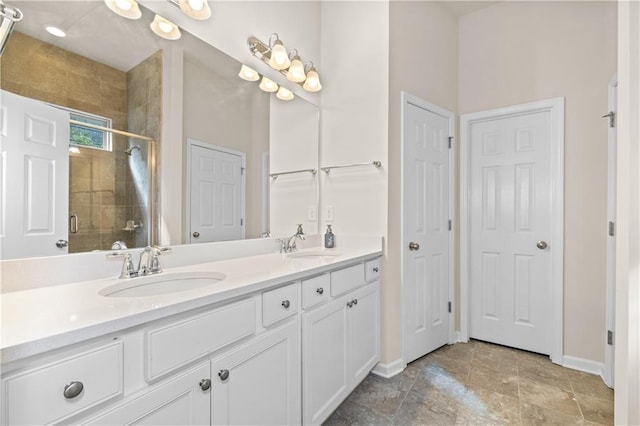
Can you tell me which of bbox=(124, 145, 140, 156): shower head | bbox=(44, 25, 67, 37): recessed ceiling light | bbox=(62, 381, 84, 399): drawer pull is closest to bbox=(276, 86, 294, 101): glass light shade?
bbox=(124, 145, 140, 156): shower head

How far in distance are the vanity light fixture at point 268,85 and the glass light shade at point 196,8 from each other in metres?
0.51

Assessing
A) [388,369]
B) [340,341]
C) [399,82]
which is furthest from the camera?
[399,82]

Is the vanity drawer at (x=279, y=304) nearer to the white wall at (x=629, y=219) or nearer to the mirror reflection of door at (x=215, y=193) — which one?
the mirror reflection of door at (x=215, y=193)

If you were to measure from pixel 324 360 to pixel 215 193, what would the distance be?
1.04 metres

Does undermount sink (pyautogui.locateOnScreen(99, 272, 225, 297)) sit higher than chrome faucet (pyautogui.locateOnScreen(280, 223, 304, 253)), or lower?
lower

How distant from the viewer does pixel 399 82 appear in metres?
2.28

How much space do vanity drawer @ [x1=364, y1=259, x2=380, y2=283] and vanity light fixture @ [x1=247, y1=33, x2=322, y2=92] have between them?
1368 mm

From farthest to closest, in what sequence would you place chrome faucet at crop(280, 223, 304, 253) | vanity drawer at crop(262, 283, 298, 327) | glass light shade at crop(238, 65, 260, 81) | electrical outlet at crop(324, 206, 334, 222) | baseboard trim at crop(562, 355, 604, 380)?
electrical outlet at crop(324, 206, 334, 222) → baseboard trim at crop(562, 355, 604, 380) → chrome faucet at crop(280, 223, 304, 253) → glass light shade at crop(238, 65, 260, 81) → vanity drawer at crop(262, 283, 298, 327)

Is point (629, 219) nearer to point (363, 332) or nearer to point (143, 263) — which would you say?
point (363, 332)

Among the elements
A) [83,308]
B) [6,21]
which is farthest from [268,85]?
[83,308]

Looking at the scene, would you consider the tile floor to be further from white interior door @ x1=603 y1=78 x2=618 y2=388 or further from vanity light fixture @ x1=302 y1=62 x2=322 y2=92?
vanity light fixture @ x1=302 y1=62 x2=322 y2=92

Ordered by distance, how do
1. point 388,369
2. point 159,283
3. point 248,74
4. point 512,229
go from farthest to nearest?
point 512,229
point 388,369
point 248,74
point 159,283

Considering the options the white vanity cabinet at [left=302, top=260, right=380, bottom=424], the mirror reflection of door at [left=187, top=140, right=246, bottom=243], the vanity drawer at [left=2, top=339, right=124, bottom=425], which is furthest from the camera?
the mirror reflection of door at [left=187, top=140, right=246, bottom=243]

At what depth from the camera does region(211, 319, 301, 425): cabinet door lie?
1.02 metres
